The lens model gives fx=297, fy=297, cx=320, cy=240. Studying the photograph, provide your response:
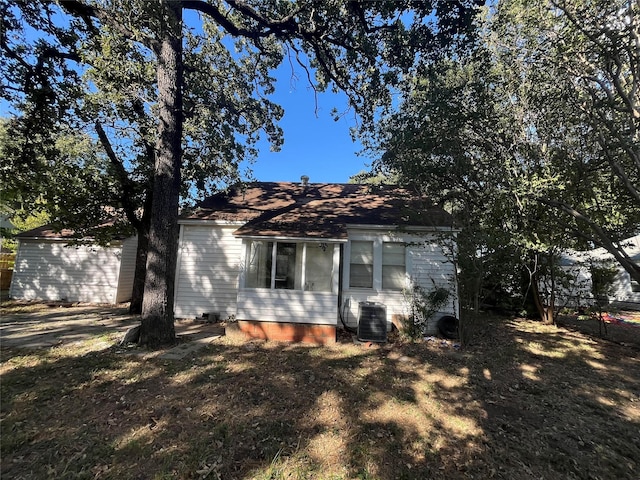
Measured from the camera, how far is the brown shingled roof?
8.34m

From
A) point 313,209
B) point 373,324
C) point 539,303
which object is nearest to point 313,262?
point 373,324

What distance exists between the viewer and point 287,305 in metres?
7.74

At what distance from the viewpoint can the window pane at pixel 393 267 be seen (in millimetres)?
9062

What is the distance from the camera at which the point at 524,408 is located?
4.37 metres

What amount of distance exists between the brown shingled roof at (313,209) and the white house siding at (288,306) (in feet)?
5.10

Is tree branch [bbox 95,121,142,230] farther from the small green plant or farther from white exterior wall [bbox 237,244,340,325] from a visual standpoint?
the small green plant

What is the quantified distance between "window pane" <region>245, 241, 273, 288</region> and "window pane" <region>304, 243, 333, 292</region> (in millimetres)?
1081

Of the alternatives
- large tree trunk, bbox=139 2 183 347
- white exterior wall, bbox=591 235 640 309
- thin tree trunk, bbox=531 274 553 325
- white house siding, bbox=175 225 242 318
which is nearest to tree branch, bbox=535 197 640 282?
thin tree trunk, bbox=531 274 553 325

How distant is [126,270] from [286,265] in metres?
8.58

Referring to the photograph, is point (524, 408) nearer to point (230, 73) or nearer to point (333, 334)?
point (333, 334)

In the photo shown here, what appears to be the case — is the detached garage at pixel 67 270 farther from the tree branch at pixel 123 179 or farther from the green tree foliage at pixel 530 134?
the green tree foliage at pixel 530 134

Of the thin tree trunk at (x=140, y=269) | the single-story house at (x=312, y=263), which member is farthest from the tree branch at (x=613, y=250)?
the thin tree trunk at (x=140, y=269)

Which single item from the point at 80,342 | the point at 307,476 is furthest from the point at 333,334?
the point at 80,342

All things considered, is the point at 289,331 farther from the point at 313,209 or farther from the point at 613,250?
the point at 613,250
